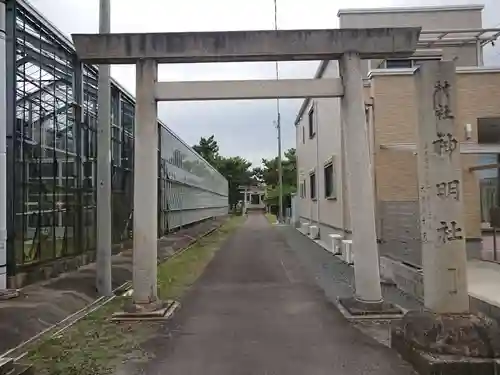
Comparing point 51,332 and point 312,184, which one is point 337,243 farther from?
point 51,332

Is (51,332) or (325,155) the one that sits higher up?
(325,155)

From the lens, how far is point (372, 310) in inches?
332

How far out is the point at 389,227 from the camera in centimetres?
1274

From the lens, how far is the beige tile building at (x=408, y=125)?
12.6 m

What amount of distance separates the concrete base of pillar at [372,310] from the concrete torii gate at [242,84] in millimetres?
98

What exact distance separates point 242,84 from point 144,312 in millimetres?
4039

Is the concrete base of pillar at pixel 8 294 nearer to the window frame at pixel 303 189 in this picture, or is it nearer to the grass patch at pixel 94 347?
the grass patch at pixel 94 347

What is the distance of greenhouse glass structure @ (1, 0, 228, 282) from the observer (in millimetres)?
10211

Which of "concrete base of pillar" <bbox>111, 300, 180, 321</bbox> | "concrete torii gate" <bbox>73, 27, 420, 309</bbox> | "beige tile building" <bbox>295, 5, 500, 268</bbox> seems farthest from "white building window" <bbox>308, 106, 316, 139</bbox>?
"concrete base of pillar" <bbox>111, 300, 180, 321</bbox>

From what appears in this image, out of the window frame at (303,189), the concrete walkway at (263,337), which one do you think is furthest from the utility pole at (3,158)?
the window frame at (303,189)

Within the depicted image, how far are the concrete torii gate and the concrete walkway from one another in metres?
1.07

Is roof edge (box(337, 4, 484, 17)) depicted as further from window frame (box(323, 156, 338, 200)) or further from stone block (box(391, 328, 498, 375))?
stone block (box(391, 328, 498, 375))

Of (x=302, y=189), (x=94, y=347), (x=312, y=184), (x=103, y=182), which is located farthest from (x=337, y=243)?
(x=302, y=189)

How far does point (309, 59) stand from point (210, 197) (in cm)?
3550
